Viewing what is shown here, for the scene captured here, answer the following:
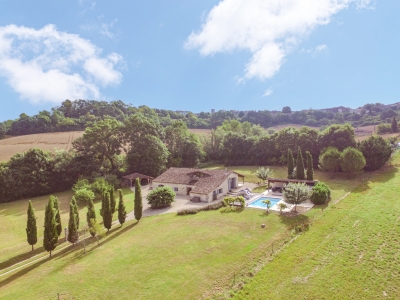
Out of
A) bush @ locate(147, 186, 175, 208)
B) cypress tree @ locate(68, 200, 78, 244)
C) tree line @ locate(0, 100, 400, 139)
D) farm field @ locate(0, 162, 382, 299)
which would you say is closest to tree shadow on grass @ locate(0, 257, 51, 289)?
farm field @ locate(0, 162, 382, 299)

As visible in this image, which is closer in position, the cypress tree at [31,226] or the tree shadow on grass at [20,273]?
the tree shadow on grass at [20,273]

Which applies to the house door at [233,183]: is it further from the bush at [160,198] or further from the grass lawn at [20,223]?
the grass lawn at [20,223]

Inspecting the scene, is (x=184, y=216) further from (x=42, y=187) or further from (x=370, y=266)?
(x=42, y=187)

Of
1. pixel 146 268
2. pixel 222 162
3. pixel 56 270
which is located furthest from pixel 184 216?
pixel 222 162

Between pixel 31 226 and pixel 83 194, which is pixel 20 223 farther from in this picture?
pixel 31 226

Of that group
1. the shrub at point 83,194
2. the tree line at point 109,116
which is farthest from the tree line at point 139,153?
the tree line at point 109,116

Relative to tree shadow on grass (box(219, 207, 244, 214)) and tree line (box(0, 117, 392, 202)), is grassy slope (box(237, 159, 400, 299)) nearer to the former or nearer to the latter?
tree shadow on grass (box(219, 207, 244, 214))

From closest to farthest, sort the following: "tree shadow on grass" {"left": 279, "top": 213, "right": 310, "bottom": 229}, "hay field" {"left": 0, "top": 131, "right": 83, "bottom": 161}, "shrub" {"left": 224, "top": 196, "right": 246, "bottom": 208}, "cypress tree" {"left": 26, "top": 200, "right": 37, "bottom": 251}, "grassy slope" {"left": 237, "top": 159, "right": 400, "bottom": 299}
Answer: "grassy slope" {"left": 237, "top": 159, "right": 400, "bottom": 299}
"cypress tree" {"left": 26, "top": 200, "right": 37, "bottom": 251}
"tree shadow on grass" {"left": 279, "top": 213, "right": 310, "bottom": 229}
"shrub" {"left": 224, "top": 196, "right": 246, "bottom": 208}
"hay field" {"left": 0, "top": 131, "right": 83, "bottom": 161}
